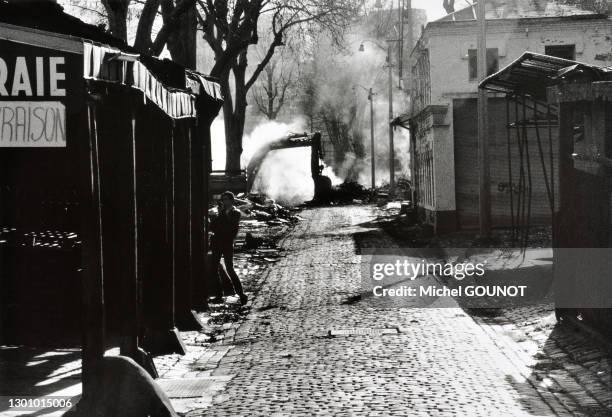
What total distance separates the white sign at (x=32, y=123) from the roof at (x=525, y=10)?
25933 mm

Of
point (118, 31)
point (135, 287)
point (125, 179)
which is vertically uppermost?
point (118, 31)

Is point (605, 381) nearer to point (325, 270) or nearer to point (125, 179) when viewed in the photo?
point (125, 179)

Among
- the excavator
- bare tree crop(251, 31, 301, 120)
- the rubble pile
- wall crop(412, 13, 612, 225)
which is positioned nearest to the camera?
the rubble pile

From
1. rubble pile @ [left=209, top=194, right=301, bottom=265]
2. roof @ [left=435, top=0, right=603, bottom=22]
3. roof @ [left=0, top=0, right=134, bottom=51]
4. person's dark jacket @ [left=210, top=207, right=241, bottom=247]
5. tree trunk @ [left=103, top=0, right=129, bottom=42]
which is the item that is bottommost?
rubble pile @ [left=209, top=194, right=301, bottom=265]

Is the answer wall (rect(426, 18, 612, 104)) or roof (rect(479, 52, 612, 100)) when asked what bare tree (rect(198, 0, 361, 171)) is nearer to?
wall (rect(426, 18, 612, 104))

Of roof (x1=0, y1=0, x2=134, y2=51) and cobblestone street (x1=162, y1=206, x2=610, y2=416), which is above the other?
roof (x1=0, y1=0, x2=134, y2=51)

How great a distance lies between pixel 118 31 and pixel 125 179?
27.3 feet

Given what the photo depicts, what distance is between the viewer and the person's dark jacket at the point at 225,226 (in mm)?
16750

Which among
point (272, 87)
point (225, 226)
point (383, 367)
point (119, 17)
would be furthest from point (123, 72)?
point (272, 87)

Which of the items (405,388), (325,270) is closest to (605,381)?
(405,388)

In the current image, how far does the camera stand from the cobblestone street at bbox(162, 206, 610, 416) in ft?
27.9

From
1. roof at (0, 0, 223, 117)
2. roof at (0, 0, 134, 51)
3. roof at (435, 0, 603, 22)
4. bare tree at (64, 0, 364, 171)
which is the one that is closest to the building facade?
roof at (435, 0, 603, 22)

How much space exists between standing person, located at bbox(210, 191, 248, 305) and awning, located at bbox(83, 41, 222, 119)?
13.0ft

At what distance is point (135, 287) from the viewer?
380 inches
